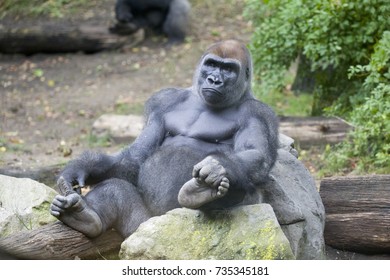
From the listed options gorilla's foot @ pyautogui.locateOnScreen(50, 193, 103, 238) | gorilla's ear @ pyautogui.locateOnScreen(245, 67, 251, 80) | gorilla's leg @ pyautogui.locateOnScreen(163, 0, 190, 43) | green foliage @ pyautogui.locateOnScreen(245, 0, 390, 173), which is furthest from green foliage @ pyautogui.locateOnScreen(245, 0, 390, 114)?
gorilla's leg @ pyautogui.locateOnScreen(163, 0, 190, 43)

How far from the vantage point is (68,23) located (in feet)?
44.7

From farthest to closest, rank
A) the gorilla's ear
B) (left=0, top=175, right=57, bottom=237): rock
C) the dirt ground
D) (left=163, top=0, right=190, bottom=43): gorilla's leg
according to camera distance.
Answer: (left=163, top=0, right=190, bottom=43): gorilla's leg
the dirt ground
the gorilla's ear
(left=0, top=175, right=57, bottom=237): rock

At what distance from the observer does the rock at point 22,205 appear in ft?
16.3

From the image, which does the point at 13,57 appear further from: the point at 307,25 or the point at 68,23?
the point at 307,25

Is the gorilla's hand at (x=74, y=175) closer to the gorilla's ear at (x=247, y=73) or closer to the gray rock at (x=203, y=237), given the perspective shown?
the gray rock at (x=203, y=237)

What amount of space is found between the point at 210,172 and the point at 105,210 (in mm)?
913

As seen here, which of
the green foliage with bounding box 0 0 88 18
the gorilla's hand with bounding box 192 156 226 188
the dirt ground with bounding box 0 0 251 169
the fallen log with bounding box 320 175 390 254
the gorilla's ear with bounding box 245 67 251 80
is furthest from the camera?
the green foliage with bounding box 0 0 88 18

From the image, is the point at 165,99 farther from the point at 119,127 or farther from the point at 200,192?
the point at 119,127

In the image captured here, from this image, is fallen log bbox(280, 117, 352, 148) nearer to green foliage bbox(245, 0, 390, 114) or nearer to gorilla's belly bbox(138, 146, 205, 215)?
green foliage bbox(245, 0, 390, 114)

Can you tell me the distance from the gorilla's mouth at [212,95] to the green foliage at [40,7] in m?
9.78

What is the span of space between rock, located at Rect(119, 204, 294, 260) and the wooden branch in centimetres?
39

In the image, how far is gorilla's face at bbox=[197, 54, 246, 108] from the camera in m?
4.88
